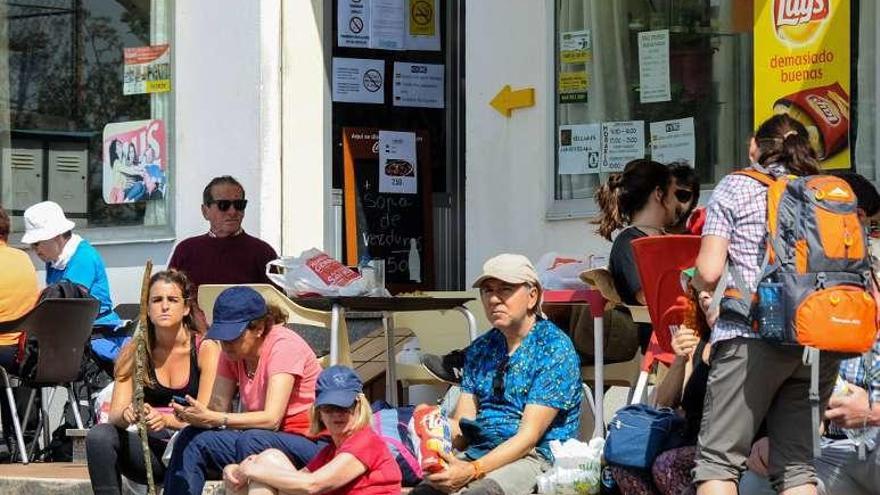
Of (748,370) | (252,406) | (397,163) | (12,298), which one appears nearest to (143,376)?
(252,406)

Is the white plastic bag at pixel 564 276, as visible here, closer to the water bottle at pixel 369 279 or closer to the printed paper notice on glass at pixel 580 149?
the water bottle at pixel 369 279

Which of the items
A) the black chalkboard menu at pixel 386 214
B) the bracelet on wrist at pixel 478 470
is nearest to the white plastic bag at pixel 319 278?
the bracelet on wrist at pixel 478 470

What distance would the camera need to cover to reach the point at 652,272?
6.81 metres

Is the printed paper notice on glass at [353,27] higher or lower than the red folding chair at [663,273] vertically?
higher

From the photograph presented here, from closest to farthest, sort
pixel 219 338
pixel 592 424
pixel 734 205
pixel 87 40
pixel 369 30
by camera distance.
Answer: pixel 734 205
pixel 219 338
pixel 592 424
pixel 369 30
pixel 87 40

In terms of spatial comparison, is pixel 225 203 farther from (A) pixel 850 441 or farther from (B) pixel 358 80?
(A) pixel 850 441

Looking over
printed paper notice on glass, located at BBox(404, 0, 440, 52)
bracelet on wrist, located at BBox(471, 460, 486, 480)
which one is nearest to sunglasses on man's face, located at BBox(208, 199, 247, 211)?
printed paper notice on glass, located at BBox(404, 0, 440, 52)

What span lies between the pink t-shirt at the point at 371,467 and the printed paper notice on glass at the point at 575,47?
12.6ft

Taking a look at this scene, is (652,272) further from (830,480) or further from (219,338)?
(219,338)

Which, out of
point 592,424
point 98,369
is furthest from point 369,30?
→ point 592,424

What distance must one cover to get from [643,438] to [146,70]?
6.23m

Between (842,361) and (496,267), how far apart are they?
145 cm

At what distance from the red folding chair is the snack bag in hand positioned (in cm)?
99

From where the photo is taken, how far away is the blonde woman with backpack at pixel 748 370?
5598 millimetres
